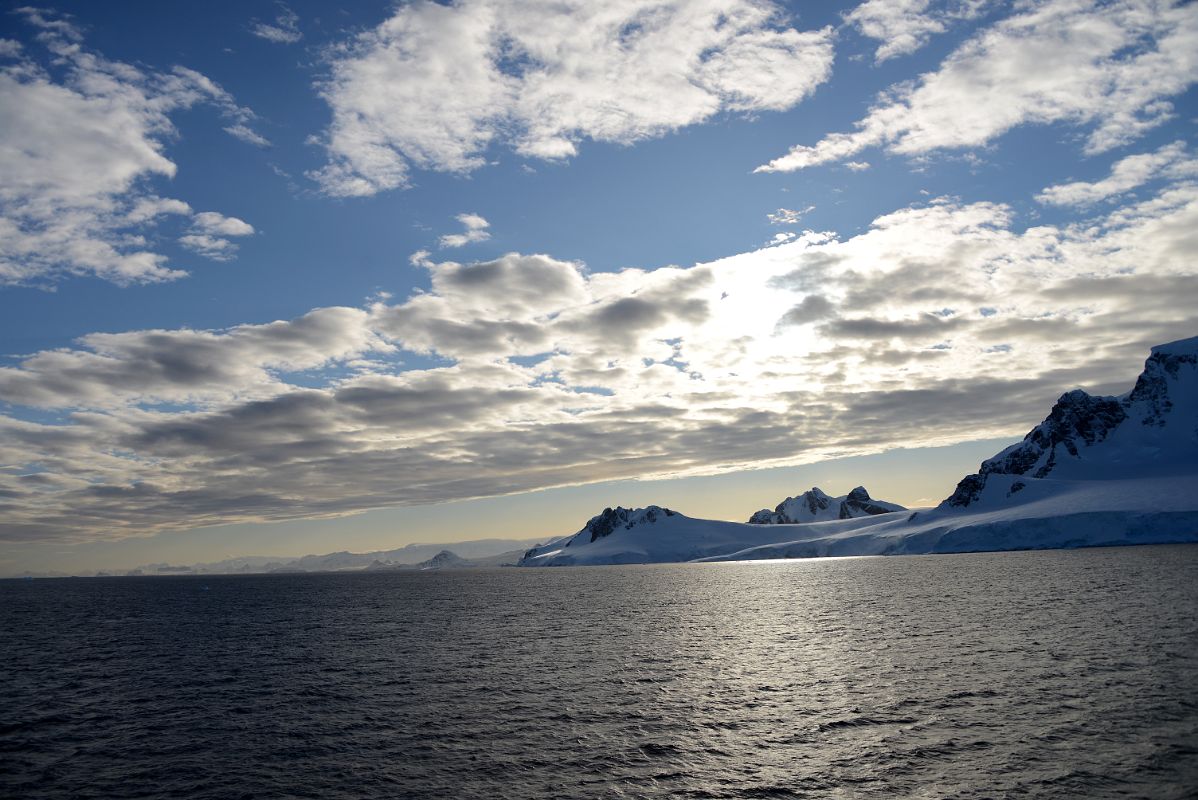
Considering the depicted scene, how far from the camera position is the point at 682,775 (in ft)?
104

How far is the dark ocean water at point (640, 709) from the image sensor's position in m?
31.2

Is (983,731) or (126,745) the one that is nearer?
(983,731)

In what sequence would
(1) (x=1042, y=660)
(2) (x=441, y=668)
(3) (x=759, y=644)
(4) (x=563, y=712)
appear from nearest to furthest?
(4) (x=563, y=712) → (1) (x=1042, y=660) → (2) (x=441, y=668) → (3) (x=759, y=644)

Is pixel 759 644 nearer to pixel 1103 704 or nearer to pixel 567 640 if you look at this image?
pixel 567 640

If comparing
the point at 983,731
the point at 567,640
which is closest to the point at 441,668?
the point at 567,640

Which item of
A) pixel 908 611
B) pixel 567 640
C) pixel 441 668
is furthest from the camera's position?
pixel 908 611

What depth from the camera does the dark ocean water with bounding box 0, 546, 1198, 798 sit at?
31203mm

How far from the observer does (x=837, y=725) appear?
3916cm

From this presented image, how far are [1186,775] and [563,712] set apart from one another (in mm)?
30334

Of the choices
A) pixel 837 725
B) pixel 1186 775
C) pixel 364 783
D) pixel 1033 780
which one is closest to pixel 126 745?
pixel 364 783

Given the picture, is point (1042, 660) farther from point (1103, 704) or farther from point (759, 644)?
point (759, 644)

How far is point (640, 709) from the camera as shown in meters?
44.4

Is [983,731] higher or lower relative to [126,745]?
lower

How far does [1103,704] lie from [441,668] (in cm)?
4748
